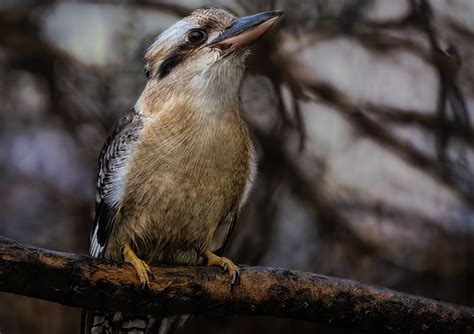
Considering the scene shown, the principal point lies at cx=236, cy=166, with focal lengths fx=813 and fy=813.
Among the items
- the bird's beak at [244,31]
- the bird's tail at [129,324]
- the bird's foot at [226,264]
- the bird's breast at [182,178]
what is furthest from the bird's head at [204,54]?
the bird's tail at [129,324]

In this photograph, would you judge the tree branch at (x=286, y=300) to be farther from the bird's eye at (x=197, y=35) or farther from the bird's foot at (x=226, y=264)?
the bird's eye at (x=197, y=35)

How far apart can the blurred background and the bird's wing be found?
0.90 metres

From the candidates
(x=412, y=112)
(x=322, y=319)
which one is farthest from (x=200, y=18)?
(x=412, y=112)

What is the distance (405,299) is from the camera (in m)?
2.59

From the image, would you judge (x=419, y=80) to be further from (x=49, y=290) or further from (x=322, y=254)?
(x=49, y=290)

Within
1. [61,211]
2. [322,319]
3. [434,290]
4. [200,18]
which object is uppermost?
[200,18]

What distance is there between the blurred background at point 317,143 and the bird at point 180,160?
2.85ft

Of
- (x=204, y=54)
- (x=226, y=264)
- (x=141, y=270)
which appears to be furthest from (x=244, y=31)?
(x=141, y=270)

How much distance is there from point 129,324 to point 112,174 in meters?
0.57

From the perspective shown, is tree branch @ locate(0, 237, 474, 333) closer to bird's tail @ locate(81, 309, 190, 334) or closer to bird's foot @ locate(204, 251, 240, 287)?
bird's foot @ locate(204, 251, 240, 287)

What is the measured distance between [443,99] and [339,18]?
2.25 ft

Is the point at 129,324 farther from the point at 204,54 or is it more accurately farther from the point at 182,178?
the point at 204,54

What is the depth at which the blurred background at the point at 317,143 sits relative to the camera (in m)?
3.73

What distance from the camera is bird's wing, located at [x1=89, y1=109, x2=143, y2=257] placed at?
111 inches
